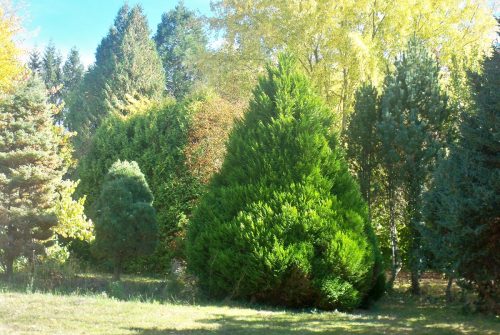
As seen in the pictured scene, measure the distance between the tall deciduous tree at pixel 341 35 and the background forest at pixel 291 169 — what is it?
64mm

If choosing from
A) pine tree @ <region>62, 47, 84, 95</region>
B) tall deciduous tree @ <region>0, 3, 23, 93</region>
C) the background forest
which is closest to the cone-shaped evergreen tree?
the background forest

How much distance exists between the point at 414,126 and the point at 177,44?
112 ft

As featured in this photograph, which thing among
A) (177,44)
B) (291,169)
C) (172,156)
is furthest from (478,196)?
(177,44)

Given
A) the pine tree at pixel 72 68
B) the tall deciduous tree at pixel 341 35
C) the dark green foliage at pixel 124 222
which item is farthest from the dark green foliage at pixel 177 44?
the dark green foliage at pixel 124 222

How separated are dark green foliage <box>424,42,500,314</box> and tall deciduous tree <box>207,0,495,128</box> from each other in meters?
7.77

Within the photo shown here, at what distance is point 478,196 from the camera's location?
257 inches

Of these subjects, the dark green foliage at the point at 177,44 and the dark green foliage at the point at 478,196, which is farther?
the dark green foliage at the point at 177,44

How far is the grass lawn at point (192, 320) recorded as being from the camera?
584 centimetres

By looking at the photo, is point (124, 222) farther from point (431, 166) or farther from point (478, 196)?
point (478, 196)

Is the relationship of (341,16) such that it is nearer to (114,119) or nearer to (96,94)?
(114,119)

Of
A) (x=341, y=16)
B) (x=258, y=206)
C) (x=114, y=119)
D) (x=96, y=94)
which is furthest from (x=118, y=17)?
(x=258, y=206)

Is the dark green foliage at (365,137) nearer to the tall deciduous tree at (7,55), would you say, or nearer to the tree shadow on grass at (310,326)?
the tree shadow on grass at (310,326)

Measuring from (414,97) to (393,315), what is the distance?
487cm

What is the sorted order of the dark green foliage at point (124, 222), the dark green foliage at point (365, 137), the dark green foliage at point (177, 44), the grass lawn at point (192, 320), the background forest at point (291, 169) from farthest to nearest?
the dark green foliage at point (177, 44) → the dark green foliage at point (365, 137) → the dark green foliage at point (124, 222) → the background forest at point (291, 169) → the grass lawn at point (192, 320)
